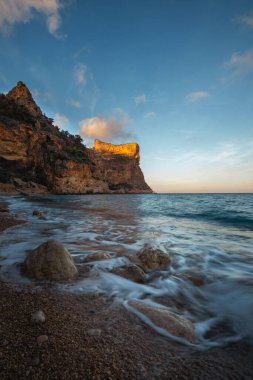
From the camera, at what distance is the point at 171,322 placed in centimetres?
190

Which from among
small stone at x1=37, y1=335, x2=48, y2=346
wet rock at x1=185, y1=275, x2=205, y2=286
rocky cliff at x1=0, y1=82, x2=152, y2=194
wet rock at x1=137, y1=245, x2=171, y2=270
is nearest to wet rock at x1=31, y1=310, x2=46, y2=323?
small stone at x1=37, y1=335, x2=48, y2=346

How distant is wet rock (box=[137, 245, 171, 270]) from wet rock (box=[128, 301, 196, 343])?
4.78ft

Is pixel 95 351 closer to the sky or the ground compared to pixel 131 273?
closer to the sky

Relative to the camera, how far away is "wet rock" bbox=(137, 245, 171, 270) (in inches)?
142

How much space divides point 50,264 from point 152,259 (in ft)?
5.75

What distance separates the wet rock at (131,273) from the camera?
3057mm

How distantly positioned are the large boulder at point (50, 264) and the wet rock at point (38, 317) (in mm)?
865

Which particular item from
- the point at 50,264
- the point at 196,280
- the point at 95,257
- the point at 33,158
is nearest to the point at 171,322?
the point at 196,280

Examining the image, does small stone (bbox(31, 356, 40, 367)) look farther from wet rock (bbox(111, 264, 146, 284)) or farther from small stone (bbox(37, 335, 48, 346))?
wet rock (bbox(111, 264, 146, 284))

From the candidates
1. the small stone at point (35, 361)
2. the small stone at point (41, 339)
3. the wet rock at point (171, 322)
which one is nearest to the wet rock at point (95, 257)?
the wet rock at point (171, 322)

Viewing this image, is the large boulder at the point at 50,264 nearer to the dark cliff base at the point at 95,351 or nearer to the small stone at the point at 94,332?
the dark cliff base at the point at 95,351

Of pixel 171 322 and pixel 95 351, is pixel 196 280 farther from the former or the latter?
pixel 95 351

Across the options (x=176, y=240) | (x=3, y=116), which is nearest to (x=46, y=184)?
(x=3, y=116)

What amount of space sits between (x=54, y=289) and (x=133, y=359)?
135cm
